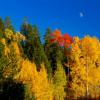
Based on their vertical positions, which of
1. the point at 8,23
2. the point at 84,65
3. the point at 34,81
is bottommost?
the point at 34,81

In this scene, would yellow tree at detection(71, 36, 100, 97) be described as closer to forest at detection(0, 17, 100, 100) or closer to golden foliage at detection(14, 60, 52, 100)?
forest at detection(0, 17, 100, 100)

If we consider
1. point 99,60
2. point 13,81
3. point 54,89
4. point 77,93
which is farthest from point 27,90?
point 99,60

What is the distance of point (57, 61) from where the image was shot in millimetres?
96312

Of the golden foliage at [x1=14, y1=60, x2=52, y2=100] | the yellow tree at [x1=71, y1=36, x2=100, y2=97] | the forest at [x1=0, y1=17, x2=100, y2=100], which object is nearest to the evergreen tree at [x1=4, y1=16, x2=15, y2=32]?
the forest at [x1=0, y1=17, x2=100, y2=100]

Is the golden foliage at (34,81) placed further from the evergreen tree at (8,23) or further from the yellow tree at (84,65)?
the evergreen tree at (8,23)

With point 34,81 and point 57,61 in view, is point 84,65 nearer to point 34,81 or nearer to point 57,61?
point 57,61

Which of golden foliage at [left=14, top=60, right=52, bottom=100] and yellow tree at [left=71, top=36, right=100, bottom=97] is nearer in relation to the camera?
golden foliage at [left=14, top=60, right=52, bottom=100]

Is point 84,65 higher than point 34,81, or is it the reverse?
point 84,65

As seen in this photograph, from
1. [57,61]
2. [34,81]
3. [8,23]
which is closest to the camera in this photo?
[34,81]

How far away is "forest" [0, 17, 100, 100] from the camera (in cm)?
6829

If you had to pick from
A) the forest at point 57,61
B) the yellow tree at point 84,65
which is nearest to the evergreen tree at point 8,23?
the forest at point 57,61

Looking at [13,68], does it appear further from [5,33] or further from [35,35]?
[35,35]

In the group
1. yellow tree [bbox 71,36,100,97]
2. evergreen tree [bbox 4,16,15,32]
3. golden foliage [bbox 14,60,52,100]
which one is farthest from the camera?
evergreen tree [bbox 4,16,15,32]

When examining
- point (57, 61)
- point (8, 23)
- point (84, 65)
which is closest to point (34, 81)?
point (57, 61)
